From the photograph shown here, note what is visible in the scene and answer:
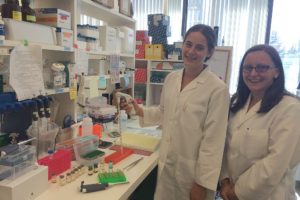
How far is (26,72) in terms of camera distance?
1.30 meters

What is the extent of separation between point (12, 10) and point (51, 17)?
0.85ft

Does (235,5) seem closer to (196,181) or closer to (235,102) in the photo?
(235,102)

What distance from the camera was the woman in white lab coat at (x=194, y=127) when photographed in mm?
1324

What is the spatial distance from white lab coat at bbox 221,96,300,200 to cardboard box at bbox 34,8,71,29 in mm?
1140

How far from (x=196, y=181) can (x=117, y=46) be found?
1403 millimetres

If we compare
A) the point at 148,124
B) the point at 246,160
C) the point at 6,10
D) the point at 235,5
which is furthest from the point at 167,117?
the point at 235,5

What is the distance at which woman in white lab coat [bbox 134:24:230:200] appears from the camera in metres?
1.32

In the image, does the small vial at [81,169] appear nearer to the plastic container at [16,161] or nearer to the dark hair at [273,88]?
the plastic container at [16,161]

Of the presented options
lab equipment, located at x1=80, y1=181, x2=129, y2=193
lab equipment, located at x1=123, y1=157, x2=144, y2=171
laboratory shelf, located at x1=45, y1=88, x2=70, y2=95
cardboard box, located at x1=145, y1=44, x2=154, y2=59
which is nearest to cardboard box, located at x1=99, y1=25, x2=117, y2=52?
laboratory shelf, located at x1=45, y1=88, x2=70, y2=95

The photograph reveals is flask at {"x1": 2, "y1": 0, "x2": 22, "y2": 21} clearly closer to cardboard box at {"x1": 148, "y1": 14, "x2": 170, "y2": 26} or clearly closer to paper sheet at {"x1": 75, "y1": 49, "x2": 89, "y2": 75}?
paper sheet at {"x1": 75, "y1": 49, "x2": 89, "y2": 75}

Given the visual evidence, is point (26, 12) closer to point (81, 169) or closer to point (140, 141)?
point (81, 169)

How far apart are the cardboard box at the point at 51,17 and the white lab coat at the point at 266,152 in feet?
3.74

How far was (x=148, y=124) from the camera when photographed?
1.77m

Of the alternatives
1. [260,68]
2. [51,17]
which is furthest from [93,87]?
[260,68]
